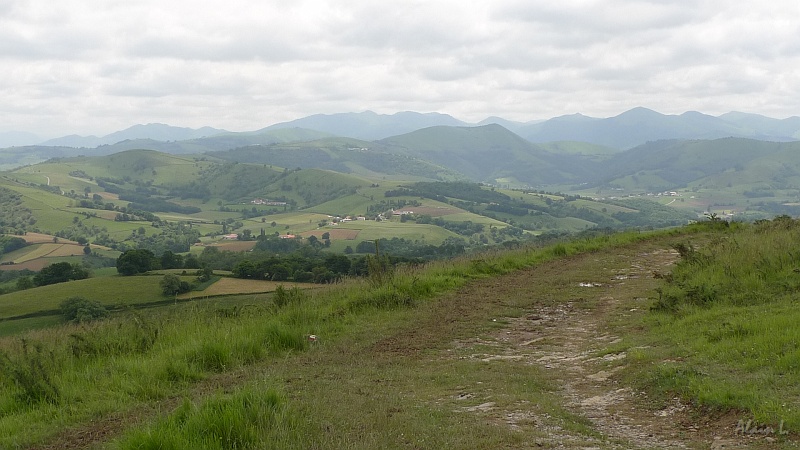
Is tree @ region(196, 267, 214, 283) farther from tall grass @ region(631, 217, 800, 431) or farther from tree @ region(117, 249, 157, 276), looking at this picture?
tall grass @ region(631, 217, 800, 431)

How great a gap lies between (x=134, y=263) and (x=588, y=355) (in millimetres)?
65022

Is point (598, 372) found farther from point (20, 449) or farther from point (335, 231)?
point (335, 231)

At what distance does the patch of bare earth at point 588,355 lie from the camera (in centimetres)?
537

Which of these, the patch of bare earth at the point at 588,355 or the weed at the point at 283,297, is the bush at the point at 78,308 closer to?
the weed at the point at 283,297

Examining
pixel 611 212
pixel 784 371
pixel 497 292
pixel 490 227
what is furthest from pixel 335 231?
pixel 784 371

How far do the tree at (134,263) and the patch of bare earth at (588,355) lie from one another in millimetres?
57585

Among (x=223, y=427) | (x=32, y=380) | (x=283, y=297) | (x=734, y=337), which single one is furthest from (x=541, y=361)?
(x=32, y=380)

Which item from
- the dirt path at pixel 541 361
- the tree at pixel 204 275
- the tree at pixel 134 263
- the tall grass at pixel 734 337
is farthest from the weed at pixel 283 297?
the tree at pixel 134 263

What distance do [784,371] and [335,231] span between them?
13879 centimetres

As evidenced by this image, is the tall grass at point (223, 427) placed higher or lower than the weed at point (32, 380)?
higher

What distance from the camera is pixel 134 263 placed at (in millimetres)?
64500

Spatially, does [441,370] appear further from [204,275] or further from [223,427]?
[204,275]

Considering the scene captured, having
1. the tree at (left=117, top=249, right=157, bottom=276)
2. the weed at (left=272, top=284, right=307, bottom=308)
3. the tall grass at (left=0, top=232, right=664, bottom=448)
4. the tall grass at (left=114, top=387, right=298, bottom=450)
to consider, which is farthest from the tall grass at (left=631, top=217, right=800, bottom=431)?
the tree at (left=117, top=249, right=157, bottom=276)

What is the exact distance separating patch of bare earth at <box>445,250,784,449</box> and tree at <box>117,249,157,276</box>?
57.6 metres
